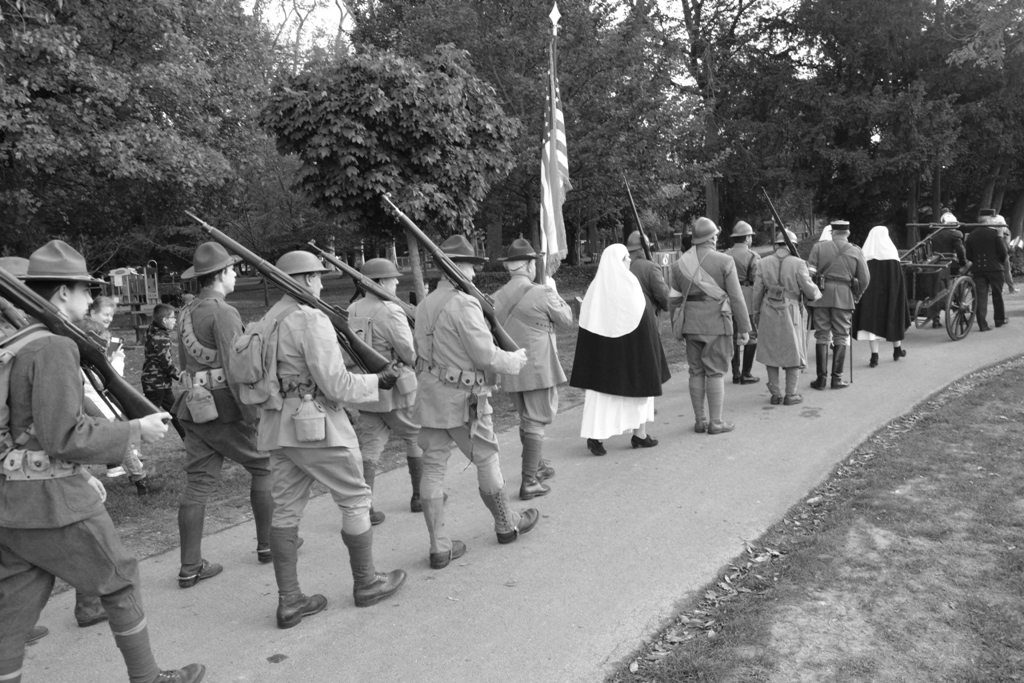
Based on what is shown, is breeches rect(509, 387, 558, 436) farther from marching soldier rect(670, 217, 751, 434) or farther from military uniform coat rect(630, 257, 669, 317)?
marching soldier rect(670, 217, 751, 434)

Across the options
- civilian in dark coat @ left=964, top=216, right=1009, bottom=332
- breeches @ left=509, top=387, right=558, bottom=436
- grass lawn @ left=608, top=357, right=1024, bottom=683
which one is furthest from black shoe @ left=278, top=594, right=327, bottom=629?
civilian in dark coat @ left=964, top=216, right=1009, bottom=332

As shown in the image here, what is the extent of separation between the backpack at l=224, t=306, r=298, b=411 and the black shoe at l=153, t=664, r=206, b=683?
1.29 meters

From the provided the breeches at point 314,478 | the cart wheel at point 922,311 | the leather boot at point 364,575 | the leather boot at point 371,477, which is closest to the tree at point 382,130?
the leather boot at point 371,477

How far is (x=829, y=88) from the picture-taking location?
87.0 ft

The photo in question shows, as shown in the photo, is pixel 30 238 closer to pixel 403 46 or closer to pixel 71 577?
pixel 403 46

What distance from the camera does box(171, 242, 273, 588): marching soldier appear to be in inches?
197

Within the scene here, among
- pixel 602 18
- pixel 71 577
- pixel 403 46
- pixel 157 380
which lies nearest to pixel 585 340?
pixel 157 380

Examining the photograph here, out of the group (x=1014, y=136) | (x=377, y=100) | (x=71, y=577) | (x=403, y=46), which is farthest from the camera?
(x=1014, y=136)

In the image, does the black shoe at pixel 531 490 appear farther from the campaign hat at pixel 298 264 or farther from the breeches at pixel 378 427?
the campaign hat at pixel 298 264

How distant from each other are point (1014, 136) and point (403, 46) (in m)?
18.2

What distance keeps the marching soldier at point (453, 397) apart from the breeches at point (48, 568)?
2.08 meters

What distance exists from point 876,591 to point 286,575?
308 cm

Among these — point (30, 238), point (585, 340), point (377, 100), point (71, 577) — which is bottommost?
point (71, 577)

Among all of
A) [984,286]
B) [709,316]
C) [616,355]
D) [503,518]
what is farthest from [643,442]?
[984,286]
